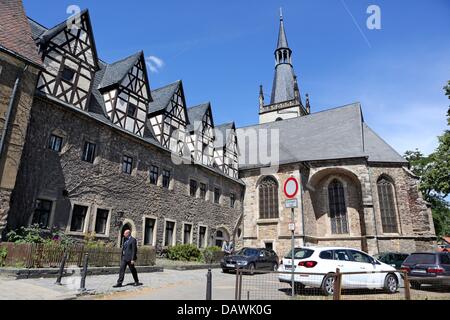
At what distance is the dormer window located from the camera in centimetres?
1406

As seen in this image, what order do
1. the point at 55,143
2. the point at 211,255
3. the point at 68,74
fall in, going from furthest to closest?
the point at 211,255 < the point at 68,74 < the point at 55,143

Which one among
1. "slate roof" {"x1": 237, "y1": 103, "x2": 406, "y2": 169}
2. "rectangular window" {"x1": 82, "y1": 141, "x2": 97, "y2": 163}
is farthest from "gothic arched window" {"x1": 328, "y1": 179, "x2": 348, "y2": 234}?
"rectangular window" {"x1": 82, "y1": 141, "x2": 97, "y2": 163}

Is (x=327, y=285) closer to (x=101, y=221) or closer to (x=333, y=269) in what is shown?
(x=333, y=269)

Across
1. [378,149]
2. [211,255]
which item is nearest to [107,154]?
[211,255]

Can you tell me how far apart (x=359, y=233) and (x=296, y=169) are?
7184mm

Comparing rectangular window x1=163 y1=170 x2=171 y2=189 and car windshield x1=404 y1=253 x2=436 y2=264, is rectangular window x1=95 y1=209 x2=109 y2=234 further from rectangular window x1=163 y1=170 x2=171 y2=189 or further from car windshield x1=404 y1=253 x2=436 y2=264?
car windshield x1=404 y1=253 x2=436 y2=264

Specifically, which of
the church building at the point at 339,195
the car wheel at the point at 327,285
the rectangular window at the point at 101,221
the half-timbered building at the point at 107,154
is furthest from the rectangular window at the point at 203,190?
the car wheel at the point at 327,285

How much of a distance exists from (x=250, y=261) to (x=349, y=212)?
48.2ft

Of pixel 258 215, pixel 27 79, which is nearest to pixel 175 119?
pixel 27 79

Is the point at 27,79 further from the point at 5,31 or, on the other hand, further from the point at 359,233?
the point at 359,233

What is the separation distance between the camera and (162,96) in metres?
20.8

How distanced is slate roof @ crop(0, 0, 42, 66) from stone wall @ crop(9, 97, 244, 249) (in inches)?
70.7

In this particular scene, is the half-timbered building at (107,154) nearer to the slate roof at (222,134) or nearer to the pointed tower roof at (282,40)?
the slate roof at (222,134)

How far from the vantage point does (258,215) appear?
26.5 meters
